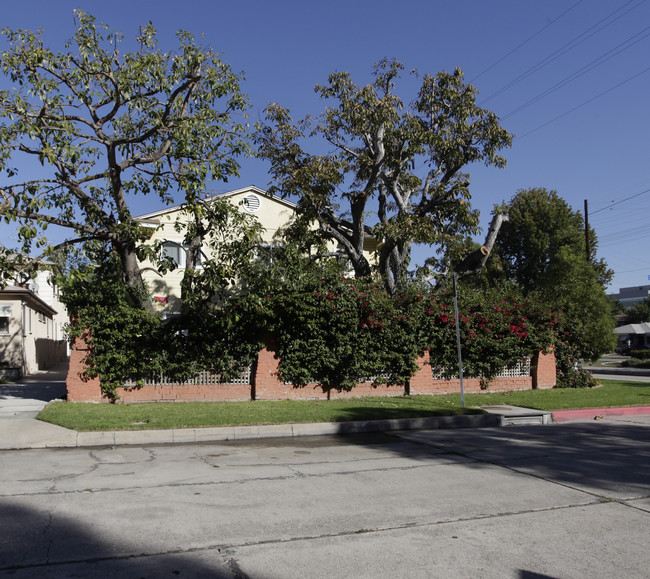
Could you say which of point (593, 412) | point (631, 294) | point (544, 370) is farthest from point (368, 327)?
point (631, 294)

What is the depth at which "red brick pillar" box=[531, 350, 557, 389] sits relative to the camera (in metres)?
17.9

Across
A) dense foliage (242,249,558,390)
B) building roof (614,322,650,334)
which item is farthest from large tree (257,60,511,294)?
building roof (614,322,650,334)

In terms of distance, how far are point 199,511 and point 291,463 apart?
8.75 ft

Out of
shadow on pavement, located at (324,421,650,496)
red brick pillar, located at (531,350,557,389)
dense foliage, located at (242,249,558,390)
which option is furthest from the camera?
red brick pillar, located at (531,350,557,389)

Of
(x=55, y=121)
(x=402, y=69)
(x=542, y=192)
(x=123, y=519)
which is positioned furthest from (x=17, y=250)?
(x=542, y=192)

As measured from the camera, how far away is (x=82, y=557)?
434 cm

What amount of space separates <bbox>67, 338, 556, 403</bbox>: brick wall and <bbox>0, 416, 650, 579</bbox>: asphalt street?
4.47 meters

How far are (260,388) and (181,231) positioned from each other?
1077cm

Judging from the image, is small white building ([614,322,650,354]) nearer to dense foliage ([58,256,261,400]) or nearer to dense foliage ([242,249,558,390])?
dense foliage ([242,249,558,390])

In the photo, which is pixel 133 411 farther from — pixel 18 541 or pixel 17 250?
pixel 18 541

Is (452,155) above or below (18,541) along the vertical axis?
above

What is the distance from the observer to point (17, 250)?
12.6 meters

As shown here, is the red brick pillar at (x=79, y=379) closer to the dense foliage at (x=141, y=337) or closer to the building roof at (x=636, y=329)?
the dense foliage at (x=141, y=337)

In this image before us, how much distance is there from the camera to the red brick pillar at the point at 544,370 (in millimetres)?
17891
